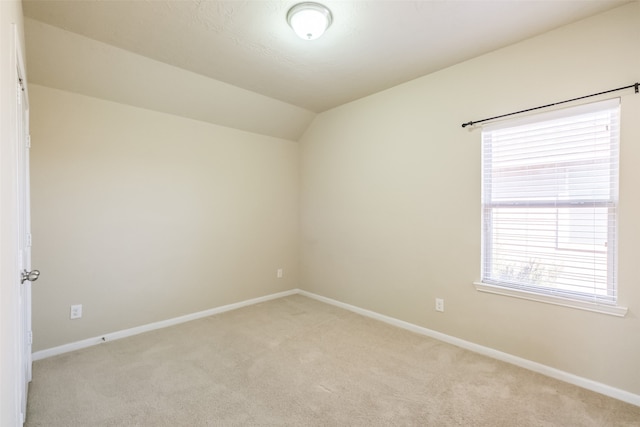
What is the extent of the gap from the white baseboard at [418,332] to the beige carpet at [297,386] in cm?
6

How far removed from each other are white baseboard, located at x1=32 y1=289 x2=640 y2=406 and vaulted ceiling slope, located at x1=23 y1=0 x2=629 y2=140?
225 cm

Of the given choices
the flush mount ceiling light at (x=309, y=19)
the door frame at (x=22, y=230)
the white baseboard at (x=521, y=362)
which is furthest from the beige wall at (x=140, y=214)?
the flush mount ceiling light at (x=309, y=19)

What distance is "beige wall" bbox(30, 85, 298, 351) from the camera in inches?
104

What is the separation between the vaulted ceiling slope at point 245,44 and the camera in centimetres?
200

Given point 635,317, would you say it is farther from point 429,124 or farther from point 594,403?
point 429,124

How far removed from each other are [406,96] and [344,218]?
1.56 metres

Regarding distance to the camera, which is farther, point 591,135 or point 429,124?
point 429,124

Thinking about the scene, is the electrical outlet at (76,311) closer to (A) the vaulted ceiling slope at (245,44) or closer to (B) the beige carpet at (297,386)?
(B) the beige carpet at (297,386)

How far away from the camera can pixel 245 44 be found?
240cm

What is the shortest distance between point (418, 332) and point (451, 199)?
137 centimetres

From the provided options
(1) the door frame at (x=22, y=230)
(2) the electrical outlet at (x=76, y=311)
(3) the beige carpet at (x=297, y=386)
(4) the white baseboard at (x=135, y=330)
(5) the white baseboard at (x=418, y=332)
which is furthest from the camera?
(2) the electrical outlet at (x=76, y=311)

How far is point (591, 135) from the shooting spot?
2.17 meters

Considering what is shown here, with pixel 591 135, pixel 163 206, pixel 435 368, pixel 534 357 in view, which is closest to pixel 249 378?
pixel 435 368

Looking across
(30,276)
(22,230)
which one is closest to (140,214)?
(22,230)
